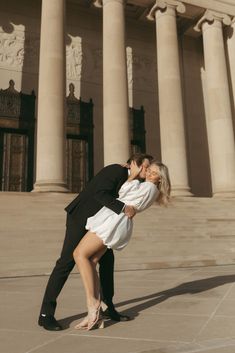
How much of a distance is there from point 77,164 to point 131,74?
33.6 feet

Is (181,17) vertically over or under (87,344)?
over

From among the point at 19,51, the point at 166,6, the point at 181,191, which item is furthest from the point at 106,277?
the point at 166,6

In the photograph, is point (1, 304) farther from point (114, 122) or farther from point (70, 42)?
point (70, 42)

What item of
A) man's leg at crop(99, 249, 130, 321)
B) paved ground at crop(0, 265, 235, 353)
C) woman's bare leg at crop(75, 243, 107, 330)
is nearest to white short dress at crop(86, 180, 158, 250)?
woman's bare leg at crop(75, 243, 107, 330)

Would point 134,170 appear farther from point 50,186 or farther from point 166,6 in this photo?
point 166,6

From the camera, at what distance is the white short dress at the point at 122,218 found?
17.2 feet

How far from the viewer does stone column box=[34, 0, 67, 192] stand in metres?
22.1

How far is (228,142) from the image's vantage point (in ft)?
91.7

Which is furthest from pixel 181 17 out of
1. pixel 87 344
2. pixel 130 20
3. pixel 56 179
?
pixel 87 344

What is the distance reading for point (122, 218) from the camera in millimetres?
5262

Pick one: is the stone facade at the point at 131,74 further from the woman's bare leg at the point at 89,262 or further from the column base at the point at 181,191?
the woman's bare leg at the point at 89,262

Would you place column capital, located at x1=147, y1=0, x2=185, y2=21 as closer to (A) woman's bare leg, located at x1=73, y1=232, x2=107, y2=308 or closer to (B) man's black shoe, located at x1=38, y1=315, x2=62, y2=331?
(A) woman's bare leg, located at x1=73, y1=232, x2=107, y2=308

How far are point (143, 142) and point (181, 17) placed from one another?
11.6 metres

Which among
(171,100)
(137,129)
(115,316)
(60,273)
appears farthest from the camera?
(137,129)
